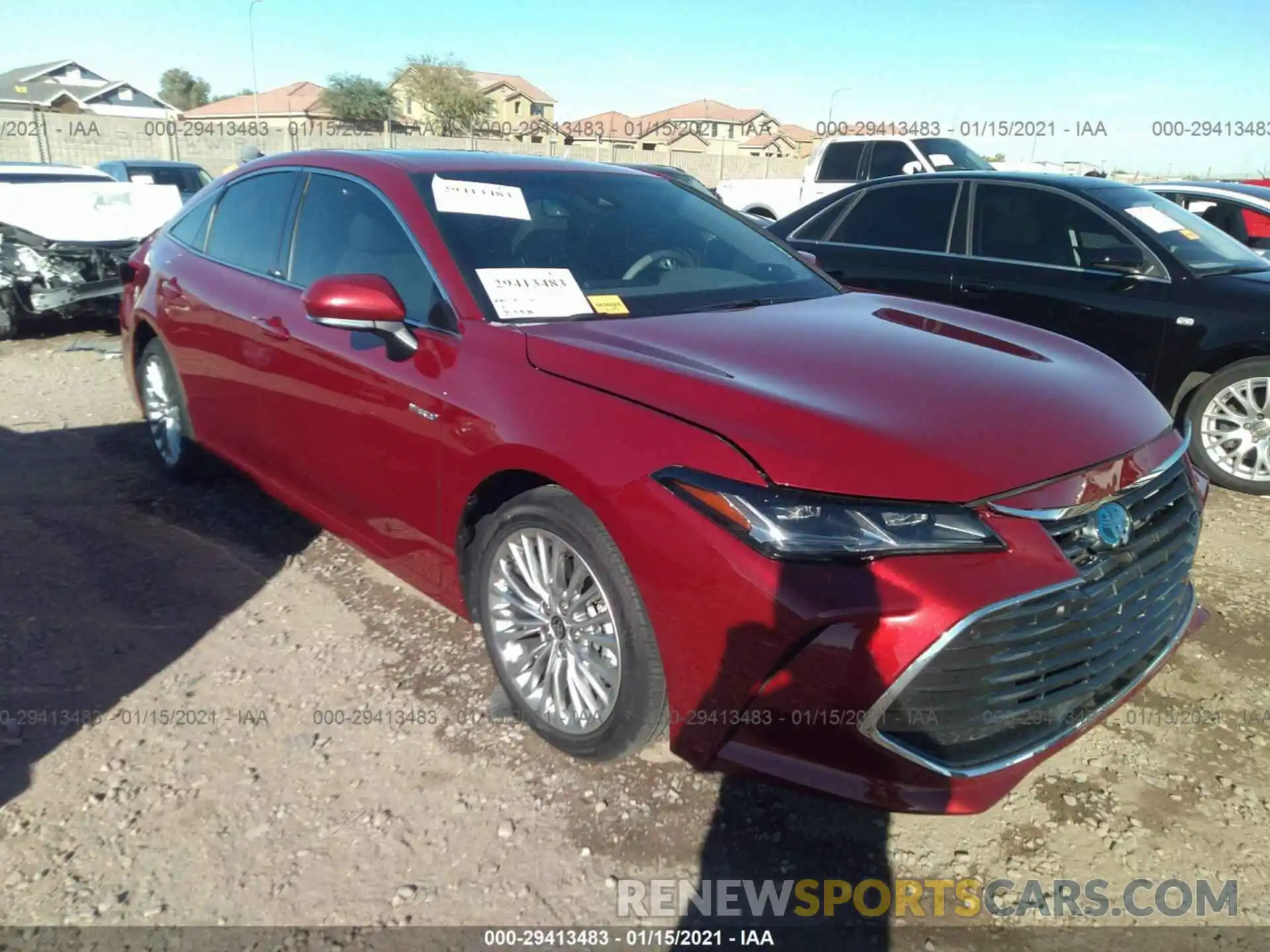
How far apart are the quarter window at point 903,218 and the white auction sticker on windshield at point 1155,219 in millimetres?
1045

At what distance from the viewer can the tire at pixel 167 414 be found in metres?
4.58

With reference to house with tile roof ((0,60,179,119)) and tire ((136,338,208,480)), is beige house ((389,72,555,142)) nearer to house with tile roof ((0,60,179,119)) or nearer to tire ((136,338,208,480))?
house with tile roof ((0,60,179,119))

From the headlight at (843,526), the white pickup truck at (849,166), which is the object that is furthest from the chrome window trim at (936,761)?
the white pickup truck at (849,166)

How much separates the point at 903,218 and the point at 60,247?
7019 millimetres

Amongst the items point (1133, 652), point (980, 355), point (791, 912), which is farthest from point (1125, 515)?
point (791, 912)

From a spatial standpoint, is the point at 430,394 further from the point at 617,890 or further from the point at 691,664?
the point at 617,890

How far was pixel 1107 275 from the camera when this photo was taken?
5258mm

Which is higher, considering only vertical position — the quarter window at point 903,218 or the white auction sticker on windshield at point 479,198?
the white auction sticker on windshield at point 479,198

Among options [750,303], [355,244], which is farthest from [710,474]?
[355,244]

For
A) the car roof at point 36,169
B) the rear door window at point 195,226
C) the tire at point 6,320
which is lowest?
the tire at point 6,320

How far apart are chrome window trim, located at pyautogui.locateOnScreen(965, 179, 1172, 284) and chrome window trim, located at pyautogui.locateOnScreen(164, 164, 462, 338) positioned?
3.88 metres

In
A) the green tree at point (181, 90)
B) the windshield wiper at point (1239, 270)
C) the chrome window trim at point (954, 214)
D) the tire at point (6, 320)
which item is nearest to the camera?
the windshield wiper at point (1239, 270)

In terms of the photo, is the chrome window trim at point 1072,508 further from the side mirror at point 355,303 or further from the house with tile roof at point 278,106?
the house with tile roof at point 278,106

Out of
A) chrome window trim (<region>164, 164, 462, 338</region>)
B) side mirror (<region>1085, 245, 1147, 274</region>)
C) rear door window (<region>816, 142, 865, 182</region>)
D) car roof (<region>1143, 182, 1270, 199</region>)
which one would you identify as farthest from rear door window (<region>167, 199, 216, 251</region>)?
rear door window (<region>816, 142, 865, 182</region>)
